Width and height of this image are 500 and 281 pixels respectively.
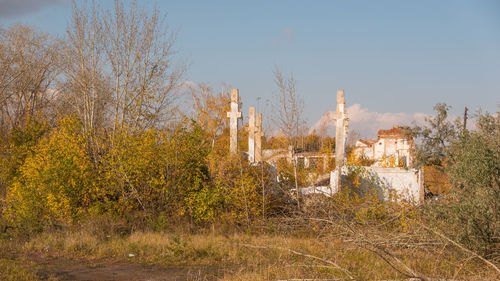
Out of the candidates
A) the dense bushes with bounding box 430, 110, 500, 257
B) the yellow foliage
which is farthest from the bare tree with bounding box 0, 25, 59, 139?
the dense bushes with bounding box 430, 110, 500, 257

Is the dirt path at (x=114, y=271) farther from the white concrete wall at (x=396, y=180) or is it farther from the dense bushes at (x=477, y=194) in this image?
the white concrete wall at (x=396, y=180)

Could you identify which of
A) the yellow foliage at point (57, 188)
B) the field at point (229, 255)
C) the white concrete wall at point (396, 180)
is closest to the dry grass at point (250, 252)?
the field at point (229, 255)

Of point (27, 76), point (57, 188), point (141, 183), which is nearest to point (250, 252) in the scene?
point (141, 183)

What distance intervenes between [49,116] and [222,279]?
2971 centimetres

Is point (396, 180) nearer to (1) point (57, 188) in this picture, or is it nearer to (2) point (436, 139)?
(2) point (436, 139)

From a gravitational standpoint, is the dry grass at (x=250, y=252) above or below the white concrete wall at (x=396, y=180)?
below

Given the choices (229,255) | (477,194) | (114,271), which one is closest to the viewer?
(477,194)

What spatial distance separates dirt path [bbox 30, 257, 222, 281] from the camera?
9.01 metres

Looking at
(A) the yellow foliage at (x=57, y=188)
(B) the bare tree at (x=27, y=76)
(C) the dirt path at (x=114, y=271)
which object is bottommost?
(C) the dirt path at (x=114, y=271)

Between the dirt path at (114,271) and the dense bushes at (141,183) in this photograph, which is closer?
the dirt path at (114,271)

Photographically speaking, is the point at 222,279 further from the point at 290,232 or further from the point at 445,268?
the point at 290,232

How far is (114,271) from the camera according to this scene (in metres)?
9.64

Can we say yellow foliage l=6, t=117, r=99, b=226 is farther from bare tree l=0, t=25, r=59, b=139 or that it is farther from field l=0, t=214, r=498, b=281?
bare tree l=0, t=25, r=59, b=139

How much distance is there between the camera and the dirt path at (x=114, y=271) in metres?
9.01
